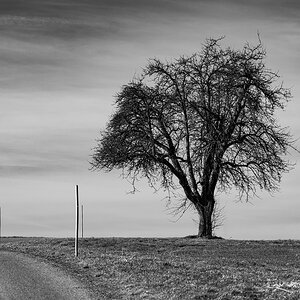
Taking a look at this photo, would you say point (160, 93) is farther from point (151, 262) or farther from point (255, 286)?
point (255, 286)

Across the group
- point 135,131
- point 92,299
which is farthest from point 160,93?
point 92,299

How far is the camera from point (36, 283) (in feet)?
58.0

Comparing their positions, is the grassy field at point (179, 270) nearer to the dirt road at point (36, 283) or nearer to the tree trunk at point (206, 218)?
the dirt road at point (36, 283)

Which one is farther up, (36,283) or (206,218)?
(206,218)

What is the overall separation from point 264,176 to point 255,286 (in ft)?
71.4

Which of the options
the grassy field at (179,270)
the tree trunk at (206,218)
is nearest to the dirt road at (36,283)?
the grassy field at (179,270)

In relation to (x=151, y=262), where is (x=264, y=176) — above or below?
above

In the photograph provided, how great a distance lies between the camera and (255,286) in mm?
16516

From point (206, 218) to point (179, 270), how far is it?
1888cm

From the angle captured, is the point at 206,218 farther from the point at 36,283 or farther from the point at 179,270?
the point at 36,283

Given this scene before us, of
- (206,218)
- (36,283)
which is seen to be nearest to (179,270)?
(36,283)

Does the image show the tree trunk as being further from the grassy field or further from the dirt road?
the dirt road

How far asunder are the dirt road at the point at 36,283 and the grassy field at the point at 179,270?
488 millimetres

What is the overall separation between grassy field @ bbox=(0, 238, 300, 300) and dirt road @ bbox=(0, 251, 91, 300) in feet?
1.60
